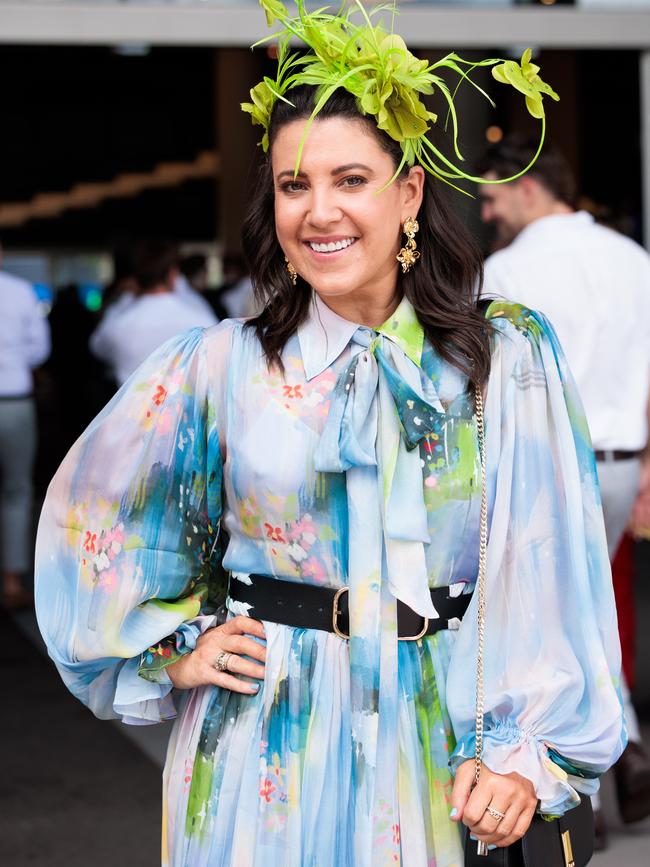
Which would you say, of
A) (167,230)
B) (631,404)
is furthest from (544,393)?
(167,230)

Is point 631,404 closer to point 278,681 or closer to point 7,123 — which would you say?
point 278,681

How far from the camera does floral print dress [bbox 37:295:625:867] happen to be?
6.11 feet

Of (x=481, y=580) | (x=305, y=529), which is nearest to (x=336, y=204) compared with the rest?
(x=305, y=529)

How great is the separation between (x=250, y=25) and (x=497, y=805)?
5.22 metres

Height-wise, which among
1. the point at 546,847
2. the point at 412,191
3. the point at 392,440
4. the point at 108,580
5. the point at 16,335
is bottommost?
the point at 546,847

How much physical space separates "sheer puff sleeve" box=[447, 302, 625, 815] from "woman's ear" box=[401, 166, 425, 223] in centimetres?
23

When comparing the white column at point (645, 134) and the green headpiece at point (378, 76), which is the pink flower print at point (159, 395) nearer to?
the green headpiece at point (378, 76)

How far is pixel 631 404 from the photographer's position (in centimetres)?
402

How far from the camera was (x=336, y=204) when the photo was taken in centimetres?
184

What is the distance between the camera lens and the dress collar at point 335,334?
194cm

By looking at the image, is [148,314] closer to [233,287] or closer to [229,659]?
[229,659]

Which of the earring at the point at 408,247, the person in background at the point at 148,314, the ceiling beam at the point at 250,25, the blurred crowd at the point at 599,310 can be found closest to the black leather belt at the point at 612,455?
the blurred crowd at the point at 599,310

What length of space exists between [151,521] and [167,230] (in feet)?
68.6

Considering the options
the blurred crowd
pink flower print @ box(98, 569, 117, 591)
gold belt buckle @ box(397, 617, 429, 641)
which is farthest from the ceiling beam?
gold belt buckle @ box(397, 617, 429, 641)
